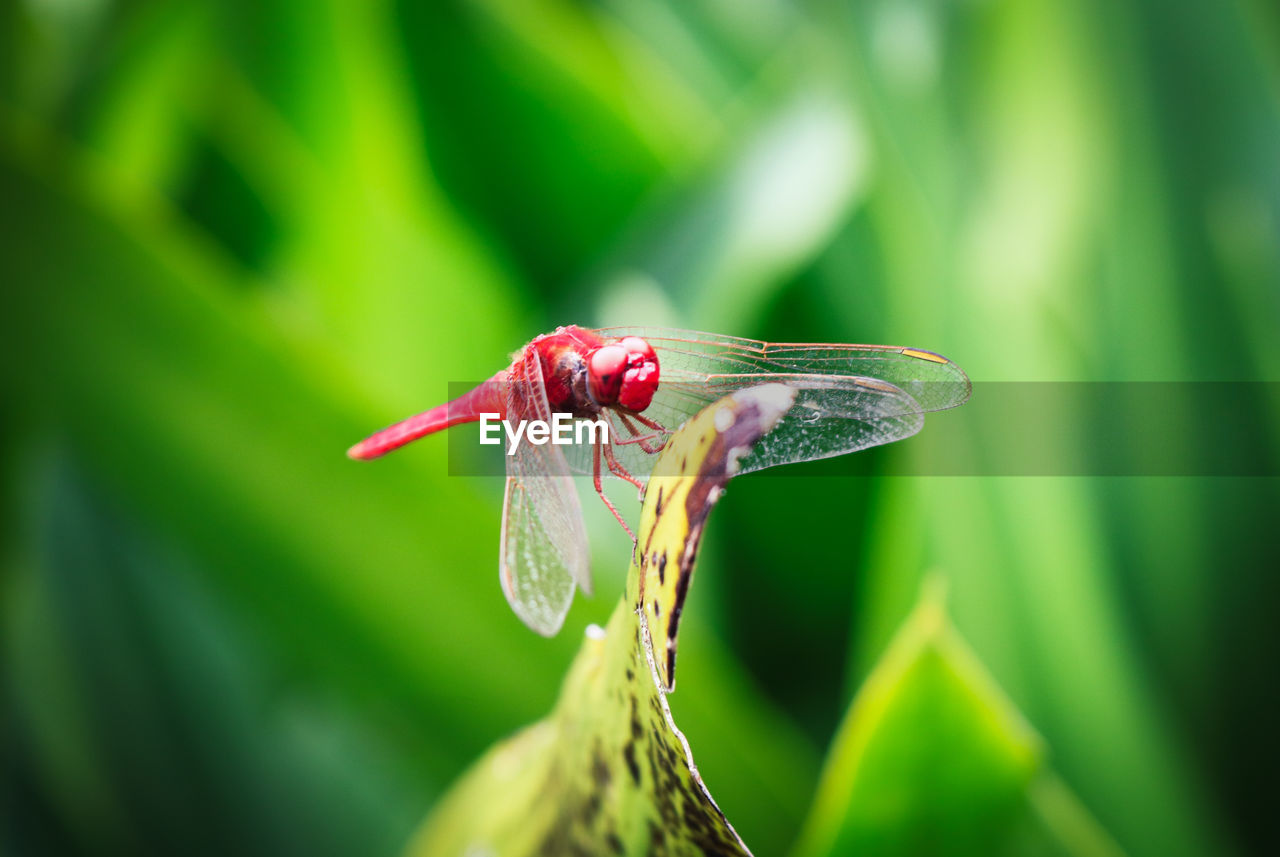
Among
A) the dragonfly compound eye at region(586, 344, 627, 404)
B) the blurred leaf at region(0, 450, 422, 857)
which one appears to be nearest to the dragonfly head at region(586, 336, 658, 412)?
the dragonfly compound eye at region(586, 344, 627, 404)

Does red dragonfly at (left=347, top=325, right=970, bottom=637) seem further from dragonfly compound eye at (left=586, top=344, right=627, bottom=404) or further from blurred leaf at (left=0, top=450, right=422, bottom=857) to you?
blurred leaf at (left=0, top=450, right=422, bottom=857)

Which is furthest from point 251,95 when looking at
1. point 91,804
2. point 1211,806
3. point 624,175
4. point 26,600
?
point 1211,806

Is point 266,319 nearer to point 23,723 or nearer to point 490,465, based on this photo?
point 490,465

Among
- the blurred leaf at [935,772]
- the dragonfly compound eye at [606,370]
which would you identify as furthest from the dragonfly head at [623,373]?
the blurred leaf at [935,772]

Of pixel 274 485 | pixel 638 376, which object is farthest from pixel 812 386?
pixel 274 485

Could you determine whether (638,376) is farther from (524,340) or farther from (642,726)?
(524,340)

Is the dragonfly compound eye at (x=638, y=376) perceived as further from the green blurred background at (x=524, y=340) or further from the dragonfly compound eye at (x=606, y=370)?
the green blurred background at (x=524, y=340)
